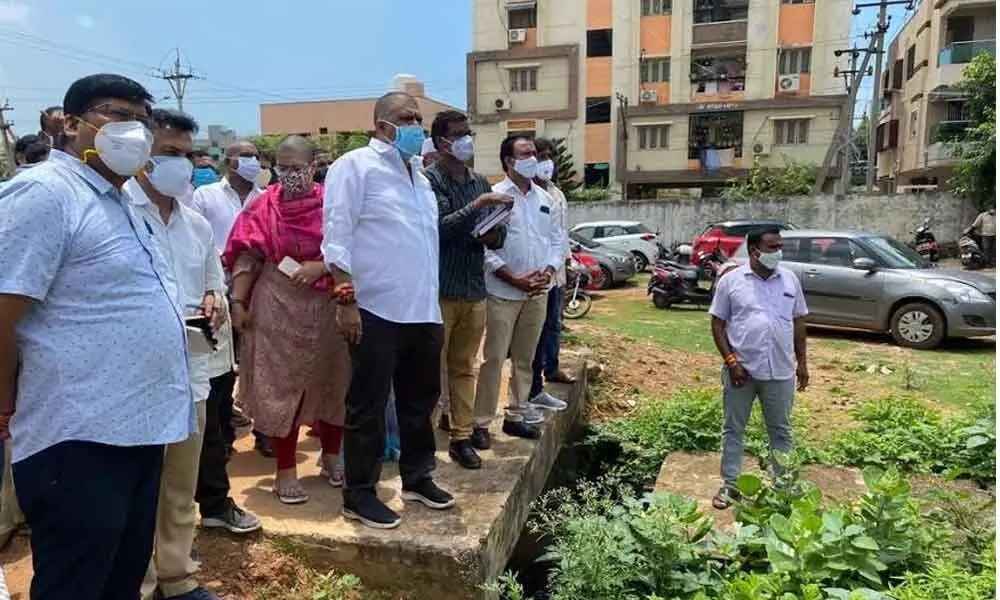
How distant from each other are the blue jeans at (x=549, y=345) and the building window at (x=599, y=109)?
89.8ft

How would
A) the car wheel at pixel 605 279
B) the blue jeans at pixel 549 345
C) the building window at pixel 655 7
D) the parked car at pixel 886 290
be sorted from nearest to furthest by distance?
Answer: the blue jeans at pixel 549 345
the parked car at pixel 886 290
the car wheel at pixel 605 279
the building window at pixel 655 7

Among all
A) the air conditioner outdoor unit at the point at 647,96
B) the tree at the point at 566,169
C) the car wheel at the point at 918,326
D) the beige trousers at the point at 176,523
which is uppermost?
the air conditioner outdoor unit at the point at 647,96

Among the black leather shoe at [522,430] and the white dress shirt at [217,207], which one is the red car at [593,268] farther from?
the white dress shirt at [217,207]

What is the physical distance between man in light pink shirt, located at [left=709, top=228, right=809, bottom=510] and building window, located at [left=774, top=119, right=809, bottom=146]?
27837mm

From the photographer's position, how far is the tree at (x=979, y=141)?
16.9m

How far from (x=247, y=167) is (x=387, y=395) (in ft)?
6.69

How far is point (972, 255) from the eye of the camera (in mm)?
15977

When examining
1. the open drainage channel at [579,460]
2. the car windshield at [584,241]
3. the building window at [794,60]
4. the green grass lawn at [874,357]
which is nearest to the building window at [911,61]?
the building window at [794,60]

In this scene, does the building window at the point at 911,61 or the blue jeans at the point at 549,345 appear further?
the building window at the point at 911,61

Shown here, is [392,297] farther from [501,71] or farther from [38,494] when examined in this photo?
[501,71]

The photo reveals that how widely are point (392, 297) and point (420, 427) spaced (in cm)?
67

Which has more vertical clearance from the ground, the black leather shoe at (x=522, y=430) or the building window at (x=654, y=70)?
the building window at (x=654, y=70)

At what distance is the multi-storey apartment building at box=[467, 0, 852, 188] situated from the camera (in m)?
28.6

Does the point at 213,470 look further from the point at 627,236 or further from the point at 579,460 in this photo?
the point at 627,236
